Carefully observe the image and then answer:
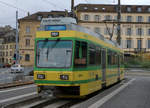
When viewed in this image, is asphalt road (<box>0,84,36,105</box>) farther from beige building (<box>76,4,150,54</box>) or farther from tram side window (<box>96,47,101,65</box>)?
beige building (<box>76,4,150,54</box>)

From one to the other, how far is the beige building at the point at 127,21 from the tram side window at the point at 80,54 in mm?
59428

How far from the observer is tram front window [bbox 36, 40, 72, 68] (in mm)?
11258

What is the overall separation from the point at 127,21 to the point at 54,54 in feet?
→ 204

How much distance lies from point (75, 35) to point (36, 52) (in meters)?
1.67

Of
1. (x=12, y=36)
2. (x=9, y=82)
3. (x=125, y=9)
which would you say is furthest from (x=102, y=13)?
(x=9, y=82)

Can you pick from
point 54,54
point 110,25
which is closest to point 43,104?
point 54,54

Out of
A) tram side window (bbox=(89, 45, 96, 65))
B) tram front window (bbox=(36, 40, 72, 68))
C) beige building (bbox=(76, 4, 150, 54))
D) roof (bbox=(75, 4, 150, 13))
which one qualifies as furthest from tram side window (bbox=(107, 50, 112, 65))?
roof (bbox=(75, 4, 150, 13))

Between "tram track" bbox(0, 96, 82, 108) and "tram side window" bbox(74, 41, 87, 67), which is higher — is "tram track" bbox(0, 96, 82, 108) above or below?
below

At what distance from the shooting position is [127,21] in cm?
7162

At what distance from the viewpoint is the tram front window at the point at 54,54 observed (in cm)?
1126

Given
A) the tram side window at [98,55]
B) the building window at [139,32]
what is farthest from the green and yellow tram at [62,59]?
the building window at [139,32]

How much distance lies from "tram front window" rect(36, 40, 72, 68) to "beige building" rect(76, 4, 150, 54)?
59861 mm

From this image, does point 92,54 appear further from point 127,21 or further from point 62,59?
point 127,21

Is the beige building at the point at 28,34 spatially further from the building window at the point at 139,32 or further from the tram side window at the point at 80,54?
the tram side window at the point at 80,54
